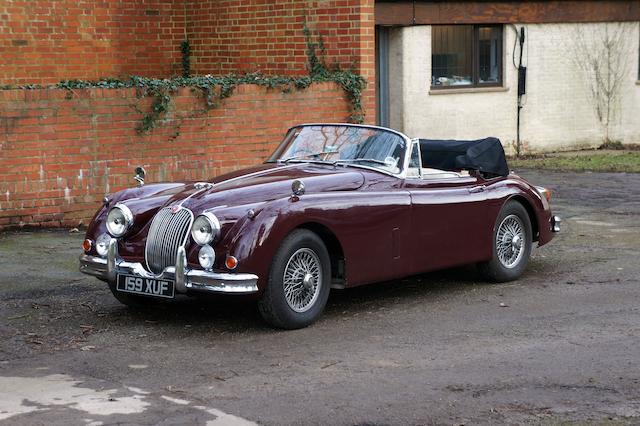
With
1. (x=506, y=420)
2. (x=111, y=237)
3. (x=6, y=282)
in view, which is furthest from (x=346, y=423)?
(x=6, y=282)

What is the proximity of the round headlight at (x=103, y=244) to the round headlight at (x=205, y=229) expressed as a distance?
0.87 meters

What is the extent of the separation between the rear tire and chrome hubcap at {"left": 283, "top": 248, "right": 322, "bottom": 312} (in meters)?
2.07

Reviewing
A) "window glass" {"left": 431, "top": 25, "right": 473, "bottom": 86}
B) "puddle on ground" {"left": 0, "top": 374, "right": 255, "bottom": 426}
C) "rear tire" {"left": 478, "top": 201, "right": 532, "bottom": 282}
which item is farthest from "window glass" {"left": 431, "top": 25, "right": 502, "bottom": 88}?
"puddle on ground" {"left": 0, "top": 374, "right": 255, "bottom": 426}

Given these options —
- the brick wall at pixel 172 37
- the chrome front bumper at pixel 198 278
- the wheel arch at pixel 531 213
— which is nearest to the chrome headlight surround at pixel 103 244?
the chrome front bumper at pixel 198 278

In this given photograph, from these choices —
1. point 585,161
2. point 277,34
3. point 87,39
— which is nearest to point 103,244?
point 277,34

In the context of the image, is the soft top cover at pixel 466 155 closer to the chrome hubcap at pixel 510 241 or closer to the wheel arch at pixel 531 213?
the wheel arch at pixel 531 213

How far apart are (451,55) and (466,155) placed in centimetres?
1140

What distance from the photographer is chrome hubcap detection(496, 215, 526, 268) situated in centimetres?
934

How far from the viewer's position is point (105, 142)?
12234mm

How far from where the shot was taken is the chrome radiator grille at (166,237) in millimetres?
7496

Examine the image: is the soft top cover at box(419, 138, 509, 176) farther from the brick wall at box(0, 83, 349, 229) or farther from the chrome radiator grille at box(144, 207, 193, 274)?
the brick wall at box(0, 83, 349, 229)

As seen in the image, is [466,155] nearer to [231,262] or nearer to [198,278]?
[231,262]

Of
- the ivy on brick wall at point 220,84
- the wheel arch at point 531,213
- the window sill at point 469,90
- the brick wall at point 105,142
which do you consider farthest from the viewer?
the window sill at point 469,90

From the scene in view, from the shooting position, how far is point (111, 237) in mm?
7879
